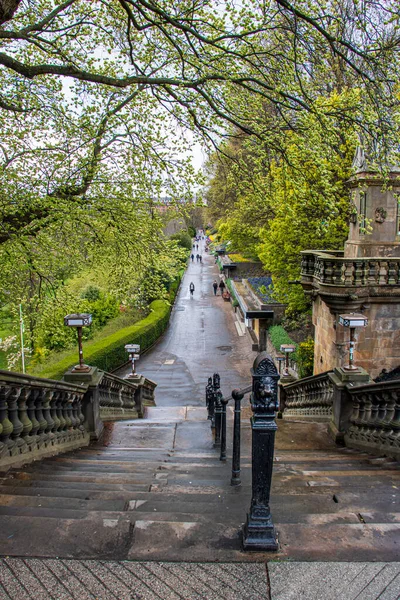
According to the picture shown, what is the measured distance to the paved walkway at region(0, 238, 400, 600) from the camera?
8.16 ft

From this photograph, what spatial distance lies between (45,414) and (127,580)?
3398 mm

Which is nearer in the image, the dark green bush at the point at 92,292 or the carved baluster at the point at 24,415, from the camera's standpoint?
the carved baluster at the point at 24,415

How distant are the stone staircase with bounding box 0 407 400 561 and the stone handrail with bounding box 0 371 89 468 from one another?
0.21m

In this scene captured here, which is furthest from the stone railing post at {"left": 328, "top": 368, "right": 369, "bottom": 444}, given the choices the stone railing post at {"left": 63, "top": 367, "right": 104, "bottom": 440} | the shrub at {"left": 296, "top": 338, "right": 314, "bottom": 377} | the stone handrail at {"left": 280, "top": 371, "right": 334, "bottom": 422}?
the shrub at {"left": 296, "top": 338, "right": 314, "bottom": 377}

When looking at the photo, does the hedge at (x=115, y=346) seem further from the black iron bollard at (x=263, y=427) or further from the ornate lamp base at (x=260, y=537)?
the ornate lamp base at (x=260, y=537)

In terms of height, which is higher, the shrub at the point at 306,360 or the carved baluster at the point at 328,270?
the carved baluster at the point at 328,270

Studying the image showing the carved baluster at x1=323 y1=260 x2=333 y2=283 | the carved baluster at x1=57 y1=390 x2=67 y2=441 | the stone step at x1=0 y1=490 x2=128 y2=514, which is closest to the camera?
the stone step at x1=0 y1=490 x2=128 y2=514

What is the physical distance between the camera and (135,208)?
9750 millimetres

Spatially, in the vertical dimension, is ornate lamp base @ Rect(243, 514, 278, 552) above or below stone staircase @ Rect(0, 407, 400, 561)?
above

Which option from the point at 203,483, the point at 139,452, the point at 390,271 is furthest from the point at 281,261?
the point at 203,483

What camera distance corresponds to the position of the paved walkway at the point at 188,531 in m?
2.49

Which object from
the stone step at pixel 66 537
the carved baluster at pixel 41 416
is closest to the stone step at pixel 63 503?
the stone step at pixel 66 537

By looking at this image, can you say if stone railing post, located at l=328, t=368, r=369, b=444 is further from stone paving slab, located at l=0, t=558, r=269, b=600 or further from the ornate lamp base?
stone paving slab, located at l=0, t=558, r=269, b=600

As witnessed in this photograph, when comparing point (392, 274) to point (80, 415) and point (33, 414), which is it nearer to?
point (80, 415)
